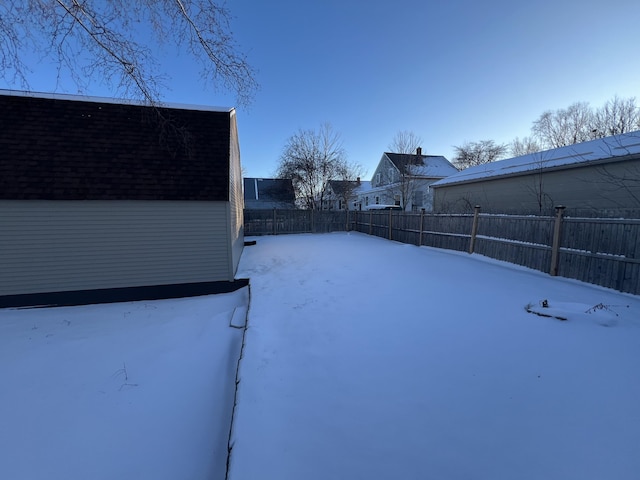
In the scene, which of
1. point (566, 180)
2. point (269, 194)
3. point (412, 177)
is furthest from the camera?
point (269, 194)

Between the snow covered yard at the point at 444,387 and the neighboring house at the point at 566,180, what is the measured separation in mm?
4021

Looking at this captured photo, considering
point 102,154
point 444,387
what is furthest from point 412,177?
point 444,387

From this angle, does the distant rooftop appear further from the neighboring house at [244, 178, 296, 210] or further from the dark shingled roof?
the dark shingled roof

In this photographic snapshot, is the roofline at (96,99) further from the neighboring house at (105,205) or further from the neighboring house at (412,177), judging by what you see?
the neighboring house at (412,177)

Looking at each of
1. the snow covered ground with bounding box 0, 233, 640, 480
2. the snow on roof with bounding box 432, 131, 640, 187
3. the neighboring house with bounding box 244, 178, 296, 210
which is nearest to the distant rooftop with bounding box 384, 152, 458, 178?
the snow on roof with bounding box 432, 131, 640, 187

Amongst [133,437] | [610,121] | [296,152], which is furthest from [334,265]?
[610,121]

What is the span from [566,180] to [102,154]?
16.4 meters

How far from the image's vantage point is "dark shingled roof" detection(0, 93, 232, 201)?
6.44 m

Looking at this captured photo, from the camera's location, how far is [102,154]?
22.7 ft

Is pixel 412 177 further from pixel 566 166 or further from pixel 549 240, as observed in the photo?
pixel 549 240

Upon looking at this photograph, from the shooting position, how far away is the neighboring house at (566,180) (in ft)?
30.0

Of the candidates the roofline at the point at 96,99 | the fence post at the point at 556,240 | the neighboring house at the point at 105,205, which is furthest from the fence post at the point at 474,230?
the roofline at the point at 96,99

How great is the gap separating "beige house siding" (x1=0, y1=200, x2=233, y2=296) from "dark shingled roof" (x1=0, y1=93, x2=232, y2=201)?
1.02ft

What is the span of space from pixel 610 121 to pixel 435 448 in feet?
104
